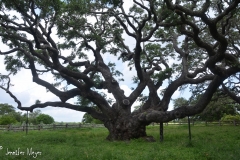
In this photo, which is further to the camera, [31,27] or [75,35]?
[75,35]

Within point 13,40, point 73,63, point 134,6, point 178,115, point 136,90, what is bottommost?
point 178,115

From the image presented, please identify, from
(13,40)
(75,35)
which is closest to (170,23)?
(75,35)

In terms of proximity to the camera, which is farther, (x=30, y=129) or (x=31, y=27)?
(x=30, y=129)

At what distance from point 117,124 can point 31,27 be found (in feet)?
22.2

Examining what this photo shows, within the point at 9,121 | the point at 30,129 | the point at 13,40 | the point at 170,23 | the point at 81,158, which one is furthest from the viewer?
the point at 9,121

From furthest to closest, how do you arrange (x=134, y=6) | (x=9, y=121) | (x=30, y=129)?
(x=9, y=121), (x=30, y=129), (x=134, y=6)

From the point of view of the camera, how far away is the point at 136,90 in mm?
15398

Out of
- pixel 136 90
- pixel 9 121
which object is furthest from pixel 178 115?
pixel 9 121

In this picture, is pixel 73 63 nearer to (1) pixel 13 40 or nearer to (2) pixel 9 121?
(1) pixel 13 40

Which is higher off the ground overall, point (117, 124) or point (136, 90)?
point (136, 90)

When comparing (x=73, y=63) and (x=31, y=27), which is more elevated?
(x=31, y=27)

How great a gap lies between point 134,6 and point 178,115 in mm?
6749

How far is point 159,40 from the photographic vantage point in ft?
52.5

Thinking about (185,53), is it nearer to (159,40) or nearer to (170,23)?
(159,40)
